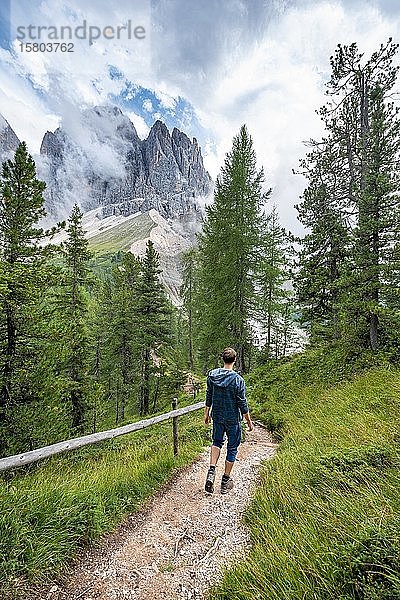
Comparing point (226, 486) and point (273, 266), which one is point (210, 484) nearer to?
point (226, 486)

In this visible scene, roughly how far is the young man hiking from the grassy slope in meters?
0.75

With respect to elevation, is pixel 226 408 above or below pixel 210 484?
above

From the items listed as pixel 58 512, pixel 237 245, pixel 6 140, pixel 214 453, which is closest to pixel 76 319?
pixel 237 245

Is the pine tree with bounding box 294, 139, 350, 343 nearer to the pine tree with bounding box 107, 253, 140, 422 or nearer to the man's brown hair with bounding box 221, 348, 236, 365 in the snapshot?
the man's brown hair with bounding box 221, 348, 236, 365

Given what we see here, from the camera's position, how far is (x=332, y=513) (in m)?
3.07

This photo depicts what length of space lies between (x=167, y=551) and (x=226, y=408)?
6.48 feet

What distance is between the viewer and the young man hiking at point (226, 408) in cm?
497

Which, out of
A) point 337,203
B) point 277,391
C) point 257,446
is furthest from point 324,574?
point 337,203

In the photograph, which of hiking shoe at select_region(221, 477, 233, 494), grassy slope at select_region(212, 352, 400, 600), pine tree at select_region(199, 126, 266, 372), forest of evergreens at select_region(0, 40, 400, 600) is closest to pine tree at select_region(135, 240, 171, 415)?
forest of evergreens at select_region(0, 40, 400, 600)

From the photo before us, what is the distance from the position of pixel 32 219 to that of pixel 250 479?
11925 millimetres

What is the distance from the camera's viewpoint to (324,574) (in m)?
2.29

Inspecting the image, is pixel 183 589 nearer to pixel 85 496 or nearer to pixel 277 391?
pixel 85 496

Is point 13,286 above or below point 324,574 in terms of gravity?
above

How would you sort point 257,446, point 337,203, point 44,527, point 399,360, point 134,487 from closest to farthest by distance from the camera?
point 44,527, point 134,487, point 257,446, point 399,360, point 337,203
